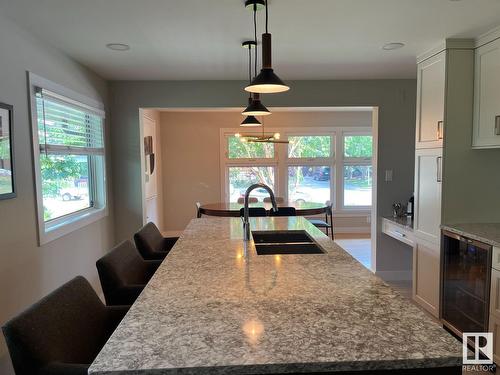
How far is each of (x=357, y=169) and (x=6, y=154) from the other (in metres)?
5.81

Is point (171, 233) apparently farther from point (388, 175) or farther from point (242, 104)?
point (388, 175)

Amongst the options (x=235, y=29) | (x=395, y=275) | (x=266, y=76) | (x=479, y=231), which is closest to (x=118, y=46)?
(x=235, y=29)

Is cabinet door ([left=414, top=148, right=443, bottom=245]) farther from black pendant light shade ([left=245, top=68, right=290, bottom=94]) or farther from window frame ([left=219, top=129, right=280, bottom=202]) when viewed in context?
window frame ([left=219, top=129, right=280, bottom=202])

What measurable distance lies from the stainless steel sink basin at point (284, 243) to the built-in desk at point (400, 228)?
1525 mm

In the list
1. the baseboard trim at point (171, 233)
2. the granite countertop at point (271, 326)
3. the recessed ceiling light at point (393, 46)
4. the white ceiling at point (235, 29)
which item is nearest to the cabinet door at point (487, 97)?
the white ceiling at point (235, 29)

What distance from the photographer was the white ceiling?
204 centimetres

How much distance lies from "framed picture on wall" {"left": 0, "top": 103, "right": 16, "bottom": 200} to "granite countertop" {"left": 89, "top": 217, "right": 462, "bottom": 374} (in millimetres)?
1258

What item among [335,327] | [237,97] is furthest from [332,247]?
[237,97]

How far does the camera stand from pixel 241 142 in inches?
258

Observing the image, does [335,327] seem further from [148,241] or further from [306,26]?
[306,26]

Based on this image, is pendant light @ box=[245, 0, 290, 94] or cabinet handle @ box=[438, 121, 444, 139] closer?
pendant light @ box=[245, 0, 290, 94]

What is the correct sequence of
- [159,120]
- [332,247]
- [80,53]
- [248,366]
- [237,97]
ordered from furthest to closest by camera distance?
[159,120]
[237,97]
[80,53]
[332,247]
[248,366]

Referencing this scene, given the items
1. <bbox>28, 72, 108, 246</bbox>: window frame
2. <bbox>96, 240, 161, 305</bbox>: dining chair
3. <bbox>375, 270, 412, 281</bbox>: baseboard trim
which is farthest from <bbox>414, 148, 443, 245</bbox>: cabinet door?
<bbox>28, 72, 108, 246</bbox>: window frame

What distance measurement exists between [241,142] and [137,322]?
5.65 meters
